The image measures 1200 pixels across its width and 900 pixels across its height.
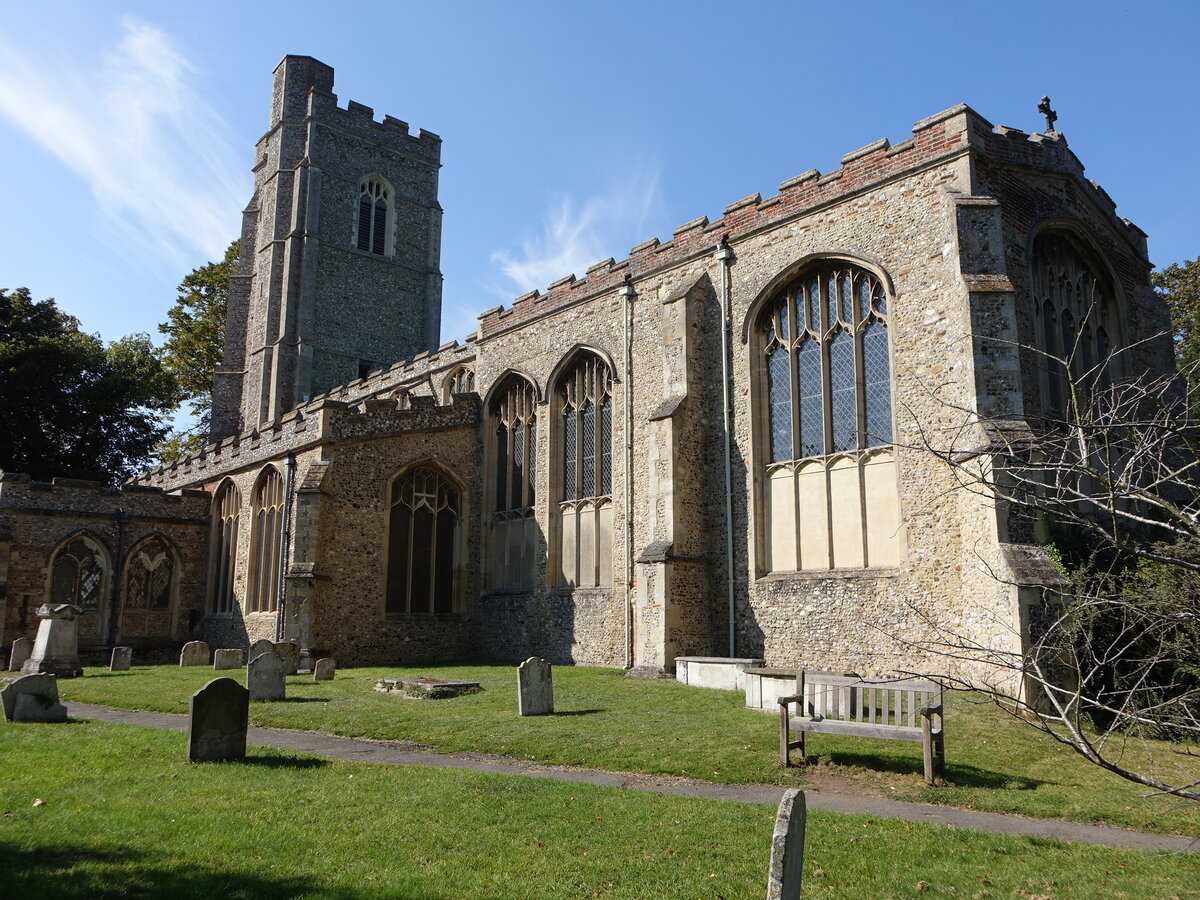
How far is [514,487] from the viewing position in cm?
2116

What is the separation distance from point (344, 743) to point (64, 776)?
2869mm

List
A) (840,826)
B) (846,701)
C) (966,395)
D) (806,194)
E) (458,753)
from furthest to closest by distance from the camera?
(806,194) → (966,395) → (458,753) → (846,701) → (840,826)

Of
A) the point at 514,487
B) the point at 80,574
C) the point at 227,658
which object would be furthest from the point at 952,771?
the point at 80,574

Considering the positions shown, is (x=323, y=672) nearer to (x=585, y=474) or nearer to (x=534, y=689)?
(x=534, y=689)

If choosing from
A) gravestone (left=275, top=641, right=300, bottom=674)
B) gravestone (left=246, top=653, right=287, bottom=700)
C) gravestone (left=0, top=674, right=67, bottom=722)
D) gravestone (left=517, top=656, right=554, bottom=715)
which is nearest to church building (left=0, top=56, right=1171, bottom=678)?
gravestone (left=275, top=641, right=300, bottom=674)

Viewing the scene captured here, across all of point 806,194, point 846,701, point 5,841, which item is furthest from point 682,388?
point 5,841

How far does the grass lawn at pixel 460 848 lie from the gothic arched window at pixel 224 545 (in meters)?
16.8

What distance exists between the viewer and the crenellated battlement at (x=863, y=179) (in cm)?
1394

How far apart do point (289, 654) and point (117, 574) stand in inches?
381

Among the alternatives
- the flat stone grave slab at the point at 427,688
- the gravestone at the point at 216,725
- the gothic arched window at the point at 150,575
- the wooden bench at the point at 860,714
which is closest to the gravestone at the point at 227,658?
the flat stone grave slab at the point at 427,688

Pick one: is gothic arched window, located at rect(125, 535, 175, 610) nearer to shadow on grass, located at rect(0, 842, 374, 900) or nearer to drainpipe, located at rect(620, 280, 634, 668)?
drainpipe, located at rect(620, 280, 634, 668)

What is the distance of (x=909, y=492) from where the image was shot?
44.4 ft

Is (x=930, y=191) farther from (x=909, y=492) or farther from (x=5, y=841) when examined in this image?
(x=5, y=841)

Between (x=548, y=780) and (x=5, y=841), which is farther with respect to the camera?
(x=548, y=780)
